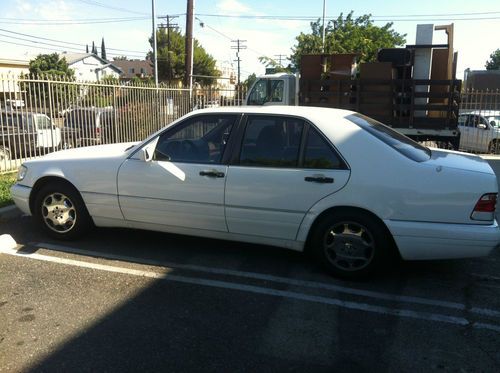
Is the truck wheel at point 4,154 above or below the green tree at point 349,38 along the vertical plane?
below

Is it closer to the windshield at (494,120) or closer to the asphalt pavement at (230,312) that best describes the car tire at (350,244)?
the asphalt pavement at (230,312)

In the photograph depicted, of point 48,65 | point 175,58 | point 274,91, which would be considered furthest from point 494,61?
point 274,91

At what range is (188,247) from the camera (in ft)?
17.6

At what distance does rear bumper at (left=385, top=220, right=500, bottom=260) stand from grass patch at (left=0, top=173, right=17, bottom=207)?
5.16m

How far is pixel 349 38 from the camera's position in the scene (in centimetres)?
3375

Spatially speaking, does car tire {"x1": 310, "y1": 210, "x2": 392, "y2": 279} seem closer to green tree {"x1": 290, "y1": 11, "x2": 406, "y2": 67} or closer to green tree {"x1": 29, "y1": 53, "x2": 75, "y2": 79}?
green tree {"x1": 290, "y1": 11, "x2": 406, "y2": 67}

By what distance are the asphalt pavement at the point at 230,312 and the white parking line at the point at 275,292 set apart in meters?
0.01

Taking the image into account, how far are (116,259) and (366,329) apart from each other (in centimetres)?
258

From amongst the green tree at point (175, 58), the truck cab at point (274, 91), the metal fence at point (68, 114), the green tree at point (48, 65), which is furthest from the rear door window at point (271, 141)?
the green tree at point (175, 58)

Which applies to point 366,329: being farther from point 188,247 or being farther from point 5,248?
point 5,248

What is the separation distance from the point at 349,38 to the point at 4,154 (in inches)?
1104

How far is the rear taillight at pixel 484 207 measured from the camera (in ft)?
13.4

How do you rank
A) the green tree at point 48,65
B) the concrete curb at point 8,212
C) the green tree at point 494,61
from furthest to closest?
the green tree at point 494,61, the green tree at point 48,65, the concrete curb at point 8,212

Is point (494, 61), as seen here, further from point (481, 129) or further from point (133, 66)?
point (481, 129)
